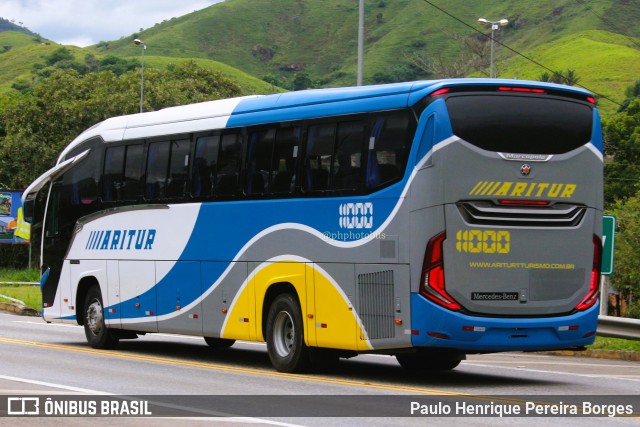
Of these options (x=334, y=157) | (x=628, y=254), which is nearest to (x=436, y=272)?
(x=334, y=157)

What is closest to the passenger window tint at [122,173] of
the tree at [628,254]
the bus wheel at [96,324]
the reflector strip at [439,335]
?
the bus wheel at [96,324]

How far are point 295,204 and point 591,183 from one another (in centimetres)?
398

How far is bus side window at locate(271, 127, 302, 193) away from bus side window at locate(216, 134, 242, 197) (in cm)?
95

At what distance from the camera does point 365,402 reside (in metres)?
13.2

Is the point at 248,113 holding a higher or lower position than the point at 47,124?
lower

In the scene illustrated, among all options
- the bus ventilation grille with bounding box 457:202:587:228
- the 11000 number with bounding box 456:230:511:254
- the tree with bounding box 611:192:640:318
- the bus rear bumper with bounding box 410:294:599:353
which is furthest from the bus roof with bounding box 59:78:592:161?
the tree with bounding box 611:192:640:318

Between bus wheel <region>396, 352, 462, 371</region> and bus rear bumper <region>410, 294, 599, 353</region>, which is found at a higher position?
bus rear bumper <region>410, 294, 599, 353</region>

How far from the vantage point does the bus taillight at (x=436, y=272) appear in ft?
48.3

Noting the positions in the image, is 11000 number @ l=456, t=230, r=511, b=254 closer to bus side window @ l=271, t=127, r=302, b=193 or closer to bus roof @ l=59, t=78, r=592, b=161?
bus roof @ l=59, t=78, r=592, b=161

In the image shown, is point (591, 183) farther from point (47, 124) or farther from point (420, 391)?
point (47, 124)

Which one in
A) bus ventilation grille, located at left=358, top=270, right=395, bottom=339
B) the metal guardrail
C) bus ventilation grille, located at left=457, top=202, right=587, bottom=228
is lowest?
the metal guardrail

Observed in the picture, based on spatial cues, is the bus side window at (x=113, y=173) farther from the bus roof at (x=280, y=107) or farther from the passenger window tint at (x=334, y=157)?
the passenger window tint at (x=334, y=157)

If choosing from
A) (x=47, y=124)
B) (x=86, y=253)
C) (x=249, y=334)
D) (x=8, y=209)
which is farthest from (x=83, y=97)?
(x=249, y=334)

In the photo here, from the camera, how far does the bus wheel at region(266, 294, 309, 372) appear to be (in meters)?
16.8
